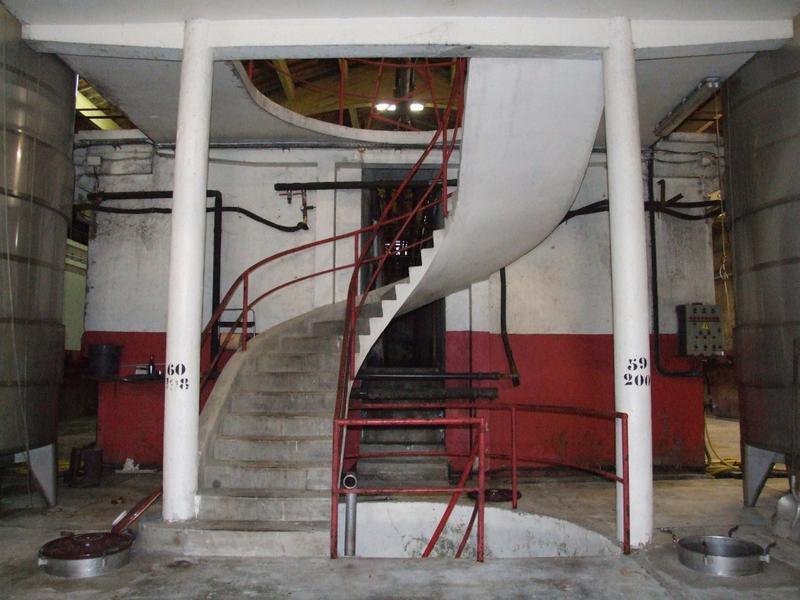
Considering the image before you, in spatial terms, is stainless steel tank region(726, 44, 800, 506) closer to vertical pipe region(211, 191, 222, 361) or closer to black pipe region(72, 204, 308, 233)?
black pipe region(72, 204, 308, 233)

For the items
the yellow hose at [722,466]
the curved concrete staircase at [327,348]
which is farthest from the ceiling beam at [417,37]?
the yellow hose at [722,466]

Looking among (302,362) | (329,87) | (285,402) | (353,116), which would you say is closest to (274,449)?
(285,402)

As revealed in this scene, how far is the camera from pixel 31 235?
525 centimetres

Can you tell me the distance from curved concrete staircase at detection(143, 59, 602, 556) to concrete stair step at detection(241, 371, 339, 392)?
1 centimetres

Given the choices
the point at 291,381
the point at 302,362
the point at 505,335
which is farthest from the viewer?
the point at 505,335

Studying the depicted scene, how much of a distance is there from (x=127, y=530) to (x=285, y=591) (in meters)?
1.74

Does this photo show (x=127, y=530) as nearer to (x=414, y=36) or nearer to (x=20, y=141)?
(x=20, y=141)

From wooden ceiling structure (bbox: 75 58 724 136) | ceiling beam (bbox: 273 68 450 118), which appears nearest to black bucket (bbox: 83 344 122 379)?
wooden ceiling structure (bbox: 75 58 724 136)

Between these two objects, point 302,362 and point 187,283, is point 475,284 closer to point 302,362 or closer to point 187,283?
point 302,362

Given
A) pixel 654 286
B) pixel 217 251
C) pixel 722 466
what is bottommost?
pixel 722 466

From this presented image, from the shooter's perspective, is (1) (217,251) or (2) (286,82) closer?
(1) (217,251)

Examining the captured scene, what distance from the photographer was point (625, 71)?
4629 millimetres

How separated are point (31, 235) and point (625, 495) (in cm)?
530

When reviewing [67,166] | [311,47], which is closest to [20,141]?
[67,166]
